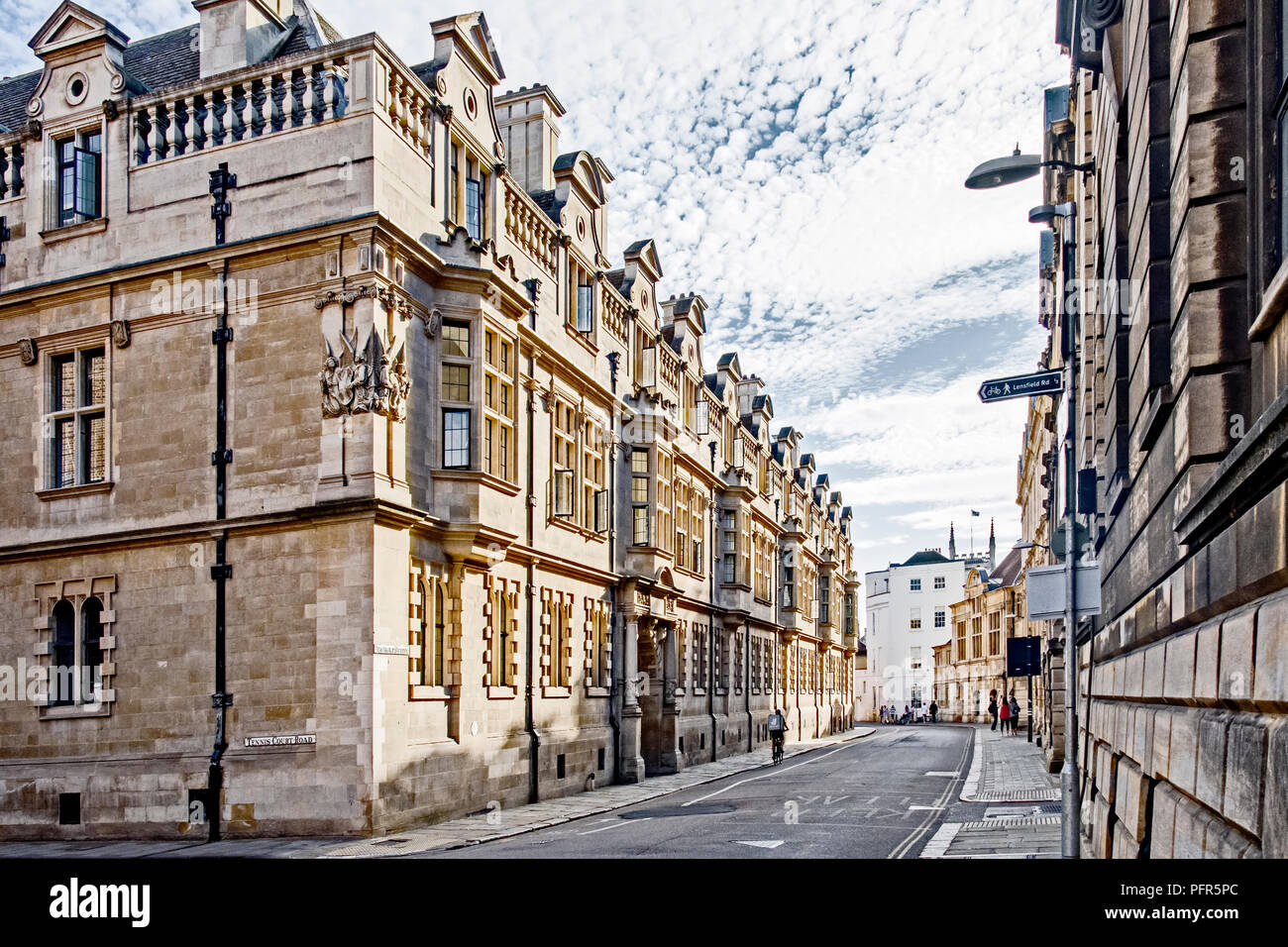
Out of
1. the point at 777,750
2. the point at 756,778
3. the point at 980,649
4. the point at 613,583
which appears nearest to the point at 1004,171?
the point at 613,583

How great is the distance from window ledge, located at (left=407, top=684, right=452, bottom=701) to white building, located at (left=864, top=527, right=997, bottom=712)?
102641 mm

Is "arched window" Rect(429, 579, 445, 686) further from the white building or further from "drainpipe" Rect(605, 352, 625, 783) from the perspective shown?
the white building

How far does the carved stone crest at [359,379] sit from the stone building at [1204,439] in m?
12.6

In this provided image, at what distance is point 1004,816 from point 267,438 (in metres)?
14.7

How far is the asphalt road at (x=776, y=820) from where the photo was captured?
1547cm

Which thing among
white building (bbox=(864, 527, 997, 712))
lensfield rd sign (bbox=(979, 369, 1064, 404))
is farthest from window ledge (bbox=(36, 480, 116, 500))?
white building (bbox=(864, 527, 997, 712))

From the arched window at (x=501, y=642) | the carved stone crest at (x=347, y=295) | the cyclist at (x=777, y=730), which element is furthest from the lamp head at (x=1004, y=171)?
the cyclist at (x=777, y=730)

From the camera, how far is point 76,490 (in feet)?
69.4

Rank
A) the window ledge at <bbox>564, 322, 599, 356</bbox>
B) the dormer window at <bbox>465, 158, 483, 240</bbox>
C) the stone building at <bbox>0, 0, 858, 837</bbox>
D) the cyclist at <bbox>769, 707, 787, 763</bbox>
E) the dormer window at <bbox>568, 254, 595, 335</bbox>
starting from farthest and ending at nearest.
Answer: the cyclist at <bbox>769, 707, 787, 763</bbox>
the dormer window at <bbox>568, 254, 595, 335</bbox>
the window ledge at <bbox>564, 322, 599, 356</bbox>
the dormer window at <bbox>465, 158, 483, 240</bbox>
the stone building at <bbox>0, 0, 858, 837</bbox>

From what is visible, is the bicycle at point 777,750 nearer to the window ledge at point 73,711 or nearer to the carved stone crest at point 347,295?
the window ledge at point 73,711

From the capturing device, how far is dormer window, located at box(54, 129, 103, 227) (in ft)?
71.1

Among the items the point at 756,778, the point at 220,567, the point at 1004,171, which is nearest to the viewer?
the point at 1004,171

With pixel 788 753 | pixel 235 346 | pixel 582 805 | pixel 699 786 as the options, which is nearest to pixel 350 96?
pixel 235 346

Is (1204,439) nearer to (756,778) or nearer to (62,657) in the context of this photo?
(62,657)
